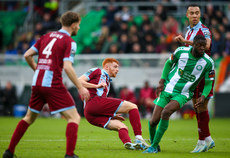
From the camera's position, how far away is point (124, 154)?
7227 mm

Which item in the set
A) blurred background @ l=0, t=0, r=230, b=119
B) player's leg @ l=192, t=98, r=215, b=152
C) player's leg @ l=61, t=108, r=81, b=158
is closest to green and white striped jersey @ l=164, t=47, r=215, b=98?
player's leg @ l=192, t=98, r=215, b=152

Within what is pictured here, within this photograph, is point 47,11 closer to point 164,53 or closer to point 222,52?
point 164,53

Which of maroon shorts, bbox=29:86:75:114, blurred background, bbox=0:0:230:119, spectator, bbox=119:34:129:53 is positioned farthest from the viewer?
spectator, bbox=119:34:129:53

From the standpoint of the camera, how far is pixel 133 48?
68.0 ft

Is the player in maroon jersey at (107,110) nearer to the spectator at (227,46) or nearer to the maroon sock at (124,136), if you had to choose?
the maroon sock at (124,136)

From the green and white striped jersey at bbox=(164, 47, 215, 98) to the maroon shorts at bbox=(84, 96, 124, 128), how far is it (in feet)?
3.51

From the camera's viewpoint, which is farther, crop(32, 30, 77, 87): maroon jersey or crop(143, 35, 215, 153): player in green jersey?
crop(143, 35, 215, 153): player in green jersey

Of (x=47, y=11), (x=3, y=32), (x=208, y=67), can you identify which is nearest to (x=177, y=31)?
(x=47, y=11)

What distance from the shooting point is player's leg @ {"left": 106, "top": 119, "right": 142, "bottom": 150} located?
7910 mm

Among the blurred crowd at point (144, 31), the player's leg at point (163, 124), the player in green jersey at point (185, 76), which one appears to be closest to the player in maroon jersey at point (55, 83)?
the player's leg at point (163, 124)

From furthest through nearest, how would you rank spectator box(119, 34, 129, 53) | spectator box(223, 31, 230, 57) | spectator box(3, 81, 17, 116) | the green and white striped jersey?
spectator box(119, 34, 129, 53), spectator box(3, 81, 17, 116), spectator box(223, 31, 230, 57), the green and white striped jersey

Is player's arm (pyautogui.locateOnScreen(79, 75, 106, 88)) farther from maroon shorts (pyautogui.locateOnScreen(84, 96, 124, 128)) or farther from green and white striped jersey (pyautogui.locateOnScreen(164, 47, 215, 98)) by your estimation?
green and white striped jersey (pyautogui.locateOnScreen(164, 47, 215, 98))

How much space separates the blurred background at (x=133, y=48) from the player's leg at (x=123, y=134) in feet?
35.0

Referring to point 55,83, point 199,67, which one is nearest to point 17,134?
point 55,83
